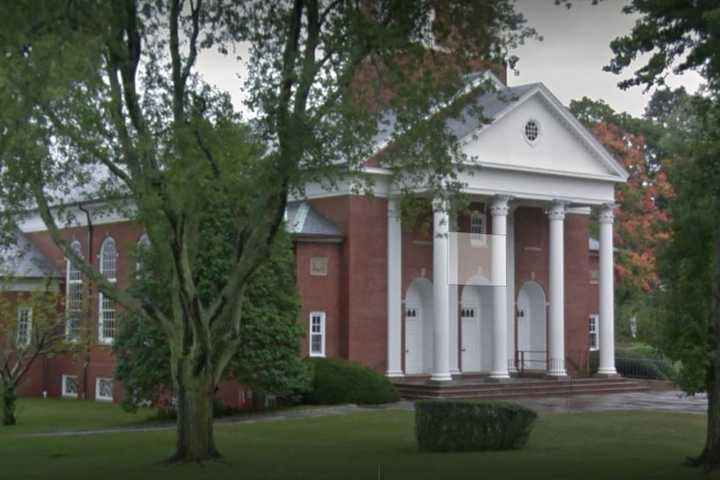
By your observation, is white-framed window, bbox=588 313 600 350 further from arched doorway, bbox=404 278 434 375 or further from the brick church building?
arched doorway, bbox=404 278 434 375

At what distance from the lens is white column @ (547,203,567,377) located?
38.6 metres

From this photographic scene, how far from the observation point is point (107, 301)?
42.7 m

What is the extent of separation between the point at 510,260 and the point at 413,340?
4917mm

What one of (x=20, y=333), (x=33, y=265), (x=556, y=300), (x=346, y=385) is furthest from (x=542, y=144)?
(x=33, y=265)

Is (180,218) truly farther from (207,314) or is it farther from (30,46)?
(30,46)

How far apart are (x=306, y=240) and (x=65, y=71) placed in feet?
64.0

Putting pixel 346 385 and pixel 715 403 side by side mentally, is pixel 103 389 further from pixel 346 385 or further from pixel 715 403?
pixel 715 403

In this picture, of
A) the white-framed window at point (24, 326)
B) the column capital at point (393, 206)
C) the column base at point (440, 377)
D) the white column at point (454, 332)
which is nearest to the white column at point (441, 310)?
the column base at point (440, 377)

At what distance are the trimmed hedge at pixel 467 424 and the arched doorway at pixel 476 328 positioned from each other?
18.5 meters

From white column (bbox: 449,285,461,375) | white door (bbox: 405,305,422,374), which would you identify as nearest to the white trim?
white door (bbox: 405,305,422,374)

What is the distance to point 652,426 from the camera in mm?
26891

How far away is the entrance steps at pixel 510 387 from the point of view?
34469 millimetres

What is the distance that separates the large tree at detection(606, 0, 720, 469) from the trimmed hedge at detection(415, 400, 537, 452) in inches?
144

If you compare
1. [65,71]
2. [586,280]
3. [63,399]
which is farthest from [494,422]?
[63,399]
